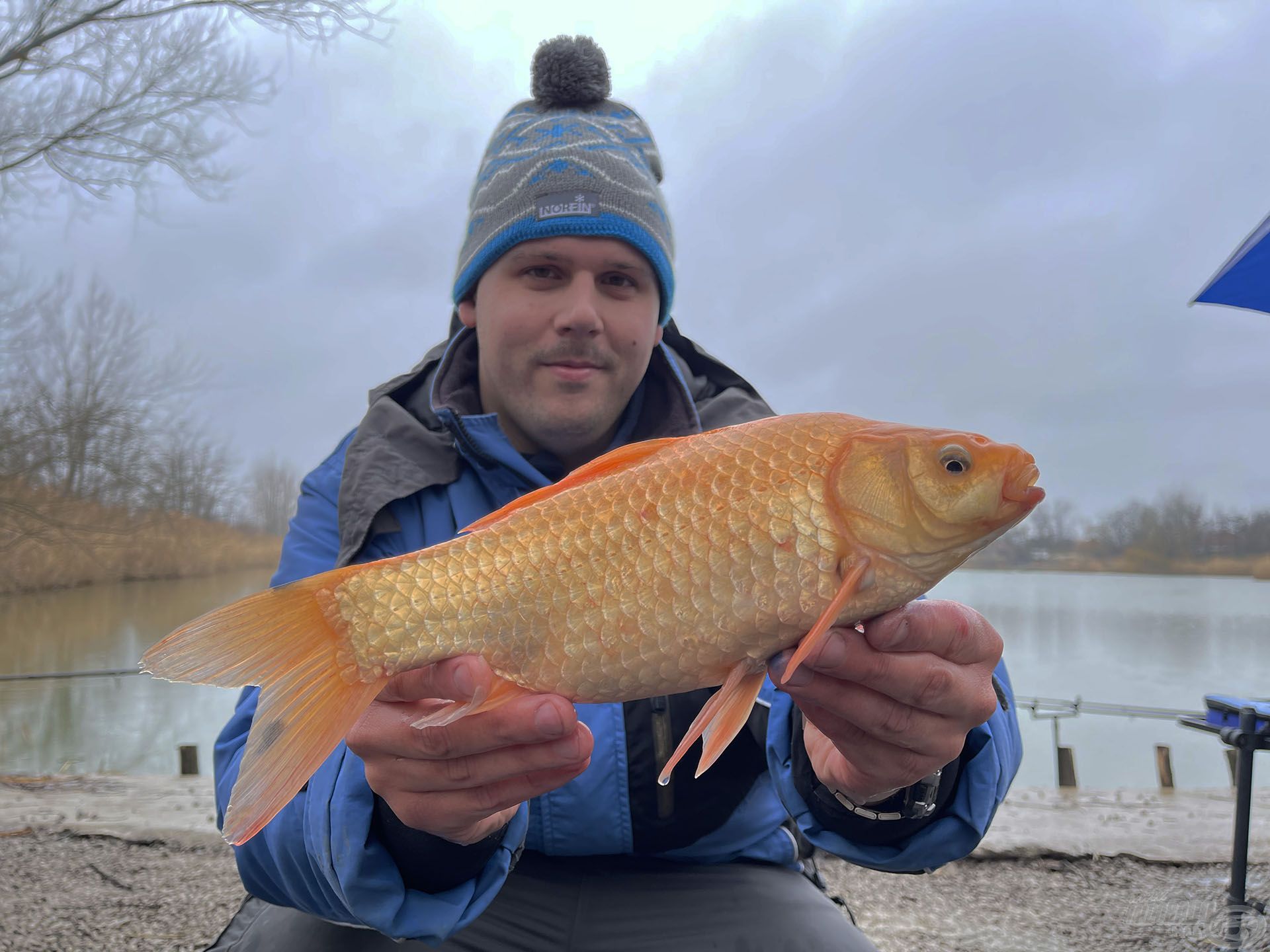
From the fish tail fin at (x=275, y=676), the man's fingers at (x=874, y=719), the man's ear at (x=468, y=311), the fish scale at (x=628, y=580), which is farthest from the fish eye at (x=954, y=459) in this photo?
the man's ear at (x=468, y=311)

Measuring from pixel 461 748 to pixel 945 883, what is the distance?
2.69 meters

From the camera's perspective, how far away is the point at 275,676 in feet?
2.85

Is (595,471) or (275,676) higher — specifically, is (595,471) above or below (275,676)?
above

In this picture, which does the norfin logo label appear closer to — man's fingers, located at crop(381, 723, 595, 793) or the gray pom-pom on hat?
the gray pom-pom on hat

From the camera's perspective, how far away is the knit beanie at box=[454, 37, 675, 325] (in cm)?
178

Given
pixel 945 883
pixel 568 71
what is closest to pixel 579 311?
pixel 568 71

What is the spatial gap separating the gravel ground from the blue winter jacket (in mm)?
1091

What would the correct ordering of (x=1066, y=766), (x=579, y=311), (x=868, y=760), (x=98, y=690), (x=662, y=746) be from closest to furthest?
(x=868, y=760), (x=662, y=746), (x=579, y=311), (x=1066, y=766), (x=98, y=690)

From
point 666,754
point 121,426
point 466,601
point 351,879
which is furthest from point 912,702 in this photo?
point 121,426

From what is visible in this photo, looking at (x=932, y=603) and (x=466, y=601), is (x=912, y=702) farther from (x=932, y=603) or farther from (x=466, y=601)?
(x=466, y=601)

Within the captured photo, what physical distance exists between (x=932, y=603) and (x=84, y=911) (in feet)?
10.3

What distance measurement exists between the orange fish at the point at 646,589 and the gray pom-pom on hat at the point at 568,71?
1502 mm

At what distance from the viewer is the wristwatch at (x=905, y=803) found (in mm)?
1199

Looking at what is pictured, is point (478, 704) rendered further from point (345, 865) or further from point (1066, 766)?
point (1066, 766)
